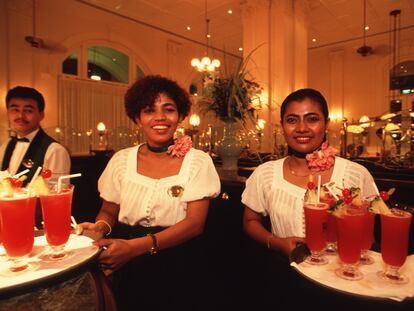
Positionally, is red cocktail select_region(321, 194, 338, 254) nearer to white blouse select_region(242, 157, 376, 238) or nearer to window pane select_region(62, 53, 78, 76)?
white blouse select_region(242, 157, 376, 238)

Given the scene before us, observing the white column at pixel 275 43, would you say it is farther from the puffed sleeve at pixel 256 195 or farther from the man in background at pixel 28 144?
the puffed sleeve at pixel 256 195

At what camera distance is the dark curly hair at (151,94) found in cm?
199

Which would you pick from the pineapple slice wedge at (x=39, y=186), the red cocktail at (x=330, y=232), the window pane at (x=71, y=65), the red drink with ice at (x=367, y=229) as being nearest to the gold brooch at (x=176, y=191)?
the pineapple slice wedge at (x=39, y=186)

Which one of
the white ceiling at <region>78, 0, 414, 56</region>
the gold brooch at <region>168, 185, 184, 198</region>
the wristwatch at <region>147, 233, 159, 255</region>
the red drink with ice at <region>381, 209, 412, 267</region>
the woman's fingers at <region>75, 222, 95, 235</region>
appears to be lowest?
the wristwatch at <region>147, 233, 159, 255</region>

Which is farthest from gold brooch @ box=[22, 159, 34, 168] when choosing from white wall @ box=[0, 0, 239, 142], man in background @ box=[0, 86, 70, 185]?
white wall @ box=[0, 0, 239, 142]

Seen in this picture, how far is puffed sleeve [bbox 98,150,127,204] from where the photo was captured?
1.94 m

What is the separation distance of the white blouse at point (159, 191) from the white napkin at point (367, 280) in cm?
78

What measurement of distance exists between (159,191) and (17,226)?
2.52ft

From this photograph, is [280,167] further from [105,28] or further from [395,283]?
[105,28]

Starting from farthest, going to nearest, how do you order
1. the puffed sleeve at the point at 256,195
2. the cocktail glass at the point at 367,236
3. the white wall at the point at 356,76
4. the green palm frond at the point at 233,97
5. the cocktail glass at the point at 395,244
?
→ the white wall at the point at 356,76, the green palm frond at the point at 233,97, the puffed sleeve at the point at 256,195, the cocktail glass at the point at 367,236, the cocktail glass at the point at 395,244

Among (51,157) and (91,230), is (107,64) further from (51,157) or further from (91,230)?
(91,230)

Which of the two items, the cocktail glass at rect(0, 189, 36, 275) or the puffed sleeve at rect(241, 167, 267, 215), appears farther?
the puffed sleeve at rect(241, 167, 267, 215)

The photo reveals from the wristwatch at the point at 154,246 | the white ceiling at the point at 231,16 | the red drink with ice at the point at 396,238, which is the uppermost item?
the white ceiling at the point at 231,16

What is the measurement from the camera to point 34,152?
286 centimetres
